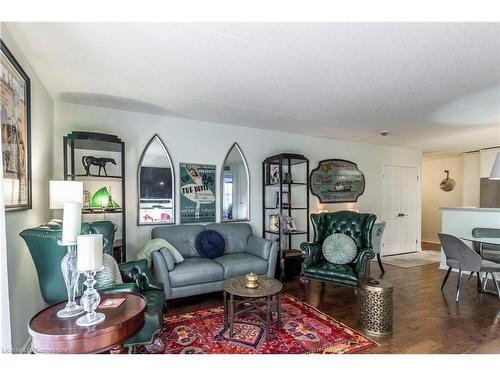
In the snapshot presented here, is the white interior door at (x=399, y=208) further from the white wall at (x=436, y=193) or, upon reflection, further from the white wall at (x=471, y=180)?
the white wall at (x=436, y=193)

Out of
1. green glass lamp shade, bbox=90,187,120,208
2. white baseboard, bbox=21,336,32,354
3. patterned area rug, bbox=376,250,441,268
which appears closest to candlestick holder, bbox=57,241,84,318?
white baseboard, bbox=21,336,32,354

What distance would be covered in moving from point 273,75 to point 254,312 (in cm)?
236

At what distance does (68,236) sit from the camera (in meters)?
1.49

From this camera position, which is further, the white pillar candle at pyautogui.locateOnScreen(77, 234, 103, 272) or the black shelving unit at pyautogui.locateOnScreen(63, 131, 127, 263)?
the black shelving unit at pyautogui.locateOnScreen(63, 131, 127, 263)

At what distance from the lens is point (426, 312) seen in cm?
285

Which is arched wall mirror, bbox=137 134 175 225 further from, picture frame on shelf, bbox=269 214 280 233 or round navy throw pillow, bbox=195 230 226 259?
picture frame on shelf, bbox=269 214 280 233

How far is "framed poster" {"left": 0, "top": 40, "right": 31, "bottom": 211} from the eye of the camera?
62.4 inches

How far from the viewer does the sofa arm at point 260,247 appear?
3.46 metres

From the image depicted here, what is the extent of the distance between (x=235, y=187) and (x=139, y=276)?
212 cm

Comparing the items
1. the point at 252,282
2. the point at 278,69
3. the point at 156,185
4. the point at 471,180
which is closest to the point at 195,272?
the point at 252,282

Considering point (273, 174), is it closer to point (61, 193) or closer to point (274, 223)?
point (274, 223)

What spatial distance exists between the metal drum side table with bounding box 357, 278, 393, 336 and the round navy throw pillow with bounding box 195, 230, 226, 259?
72.9 inches

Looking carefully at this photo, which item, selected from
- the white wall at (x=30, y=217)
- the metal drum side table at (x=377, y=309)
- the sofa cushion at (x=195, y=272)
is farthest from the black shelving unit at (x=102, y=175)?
the metal drum side table at (x=377, y=309)
